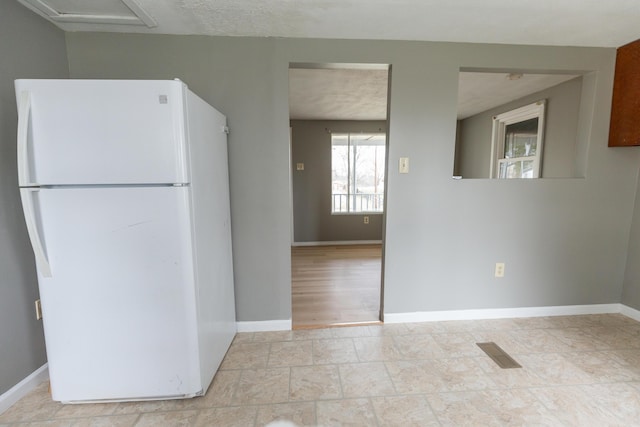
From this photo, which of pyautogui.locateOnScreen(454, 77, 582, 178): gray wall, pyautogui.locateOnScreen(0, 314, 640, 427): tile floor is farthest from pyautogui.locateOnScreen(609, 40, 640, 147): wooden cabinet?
pyautogui.locateOnScreen(0, 314, 640, 427): tile floor

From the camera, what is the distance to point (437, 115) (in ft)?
6.93

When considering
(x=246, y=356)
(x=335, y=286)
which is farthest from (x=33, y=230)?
(x=335, y=286)

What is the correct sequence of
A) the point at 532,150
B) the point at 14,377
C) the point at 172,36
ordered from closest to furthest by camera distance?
the point at 14,377, the point at 172,36, the point at 532,150

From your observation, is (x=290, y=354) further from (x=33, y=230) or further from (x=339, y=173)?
(x=339, y=173)

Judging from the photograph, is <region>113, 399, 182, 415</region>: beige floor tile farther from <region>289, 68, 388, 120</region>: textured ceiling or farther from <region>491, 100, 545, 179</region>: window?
<region>491, 100, 545, 179</region>: window

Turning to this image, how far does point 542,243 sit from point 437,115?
56.6 inches

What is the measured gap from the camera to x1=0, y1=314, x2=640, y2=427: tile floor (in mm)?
1386

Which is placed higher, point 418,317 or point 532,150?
point 532,150

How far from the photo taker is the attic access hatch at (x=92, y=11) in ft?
5.06

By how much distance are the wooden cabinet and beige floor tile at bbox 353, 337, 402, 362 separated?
241 centimetres

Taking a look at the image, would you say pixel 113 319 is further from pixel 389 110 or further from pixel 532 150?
pixel 532 150

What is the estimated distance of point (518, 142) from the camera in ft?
12.1

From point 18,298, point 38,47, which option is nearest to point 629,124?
point 38,47

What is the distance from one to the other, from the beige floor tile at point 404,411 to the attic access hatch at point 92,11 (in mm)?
2636
